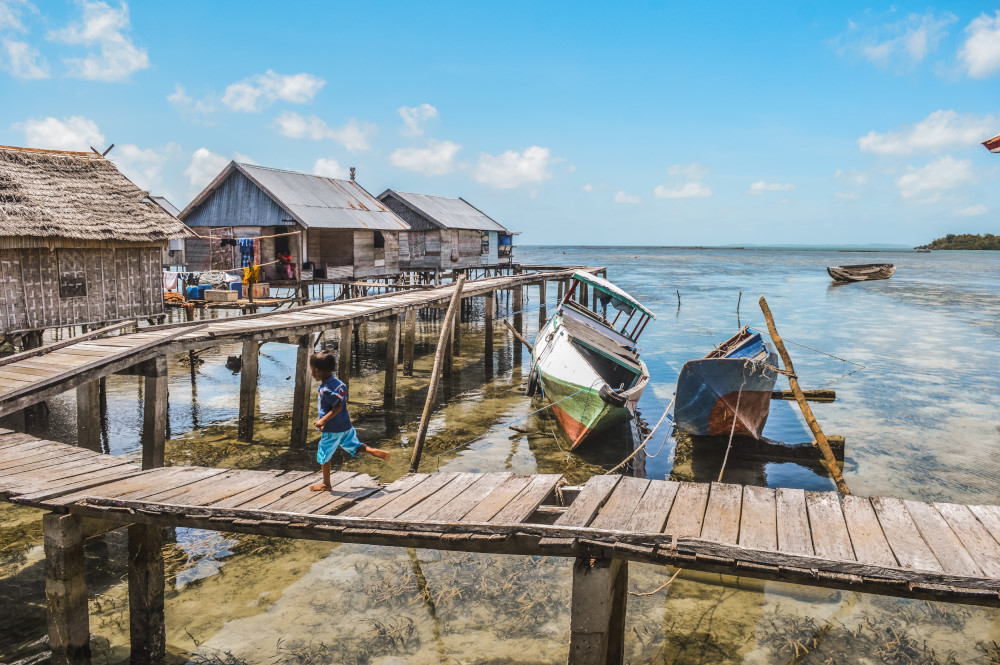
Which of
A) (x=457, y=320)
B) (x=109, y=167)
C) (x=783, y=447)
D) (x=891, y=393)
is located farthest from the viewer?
(x=457, y=320)

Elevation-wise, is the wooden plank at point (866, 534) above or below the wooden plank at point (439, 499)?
above

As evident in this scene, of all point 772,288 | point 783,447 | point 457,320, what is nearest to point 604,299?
point 457,320

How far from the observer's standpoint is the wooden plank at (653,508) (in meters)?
4.95

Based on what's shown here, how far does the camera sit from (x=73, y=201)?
13344 millimetres

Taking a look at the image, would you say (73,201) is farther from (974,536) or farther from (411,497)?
(974,536)

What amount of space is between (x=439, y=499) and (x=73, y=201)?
39.3 feet

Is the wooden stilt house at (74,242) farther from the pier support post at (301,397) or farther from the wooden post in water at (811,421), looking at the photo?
the wooden post in water at (811,421)

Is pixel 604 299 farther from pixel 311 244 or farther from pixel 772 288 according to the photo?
pixel 772 288

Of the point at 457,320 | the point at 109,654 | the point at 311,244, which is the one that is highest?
the point at 311,244

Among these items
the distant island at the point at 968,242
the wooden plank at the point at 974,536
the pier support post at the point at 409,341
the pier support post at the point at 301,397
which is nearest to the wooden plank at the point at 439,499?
the wooden plank at the point at 974,536

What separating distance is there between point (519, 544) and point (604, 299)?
1457 cm

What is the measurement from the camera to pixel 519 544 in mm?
4855

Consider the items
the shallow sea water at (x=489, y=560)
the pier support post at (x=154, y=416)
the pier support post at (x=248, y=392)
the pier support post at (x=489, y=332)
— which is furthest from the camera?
the pier support post at (x=489, y=332)

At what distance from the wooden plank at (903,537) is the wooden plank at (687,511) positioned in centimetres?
131
